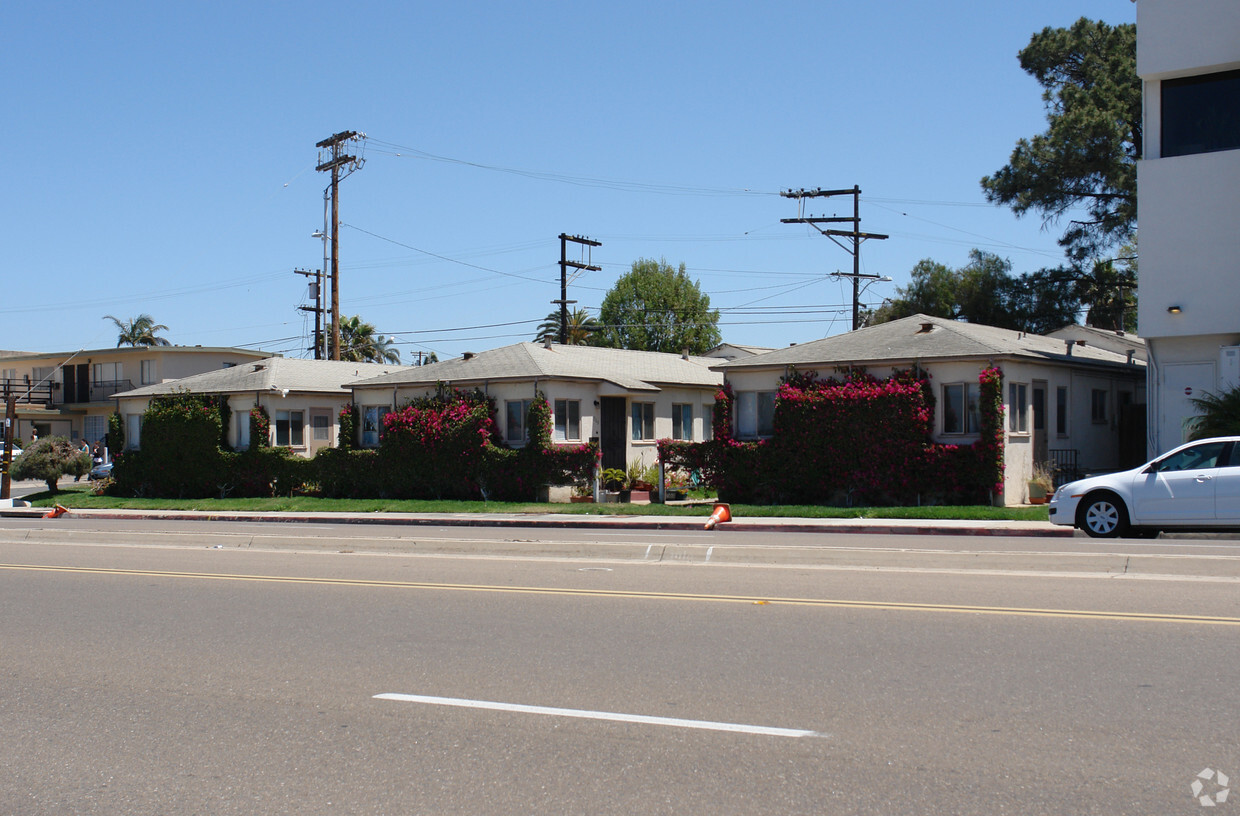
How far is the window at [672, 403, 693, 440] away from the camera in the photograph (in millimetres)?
37562

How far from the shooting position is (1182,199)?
25.0 metres

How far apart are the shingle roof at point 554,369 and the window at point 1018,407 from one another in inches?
447

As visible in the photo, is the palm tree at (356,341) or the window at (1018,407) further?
the palm tree at (356,341)

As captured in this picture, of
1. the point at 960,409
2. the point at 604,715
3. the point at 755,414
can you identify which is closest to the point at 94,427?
the point at 755,414

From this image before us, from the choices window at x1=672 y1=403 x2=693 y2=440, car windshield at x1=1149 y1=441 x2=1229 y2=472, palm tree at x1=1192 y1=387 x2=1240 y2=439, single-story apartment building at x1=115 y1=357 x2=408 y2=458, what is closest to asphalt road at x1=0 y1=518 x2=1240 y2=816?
car windshield at x1=1149 y1=441 x2=1229 y2=472

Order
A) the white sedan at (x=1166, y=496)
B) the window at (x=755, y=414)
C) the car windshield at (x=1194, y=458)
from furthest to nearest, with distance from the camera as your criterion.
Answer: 1. the window at (x=755, y=414)
2. the car windshield at (x=1194, y=458)
3. the white sedan at (x=1166, y=496)

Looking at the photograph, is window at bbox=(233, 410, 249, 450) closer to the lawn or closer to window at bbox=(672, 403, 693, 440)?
the lawn

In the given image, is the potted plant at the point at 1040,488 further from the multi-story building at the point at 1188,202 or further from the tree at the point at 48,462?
the tree at the point at 48,462

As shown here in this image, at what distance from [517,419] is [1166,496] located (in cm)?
1922

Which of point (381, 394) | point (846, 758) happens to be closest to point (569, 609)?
point (846, 758)

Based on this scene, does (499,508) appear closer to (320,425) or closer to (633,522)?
(633,522)

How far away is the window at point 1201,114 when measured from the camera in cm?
2481

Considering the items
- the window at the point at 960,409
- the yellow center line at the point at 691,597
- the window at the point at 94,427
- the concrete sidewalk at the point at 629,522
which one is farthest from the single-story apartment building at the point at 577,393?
the window at the point at 94,427

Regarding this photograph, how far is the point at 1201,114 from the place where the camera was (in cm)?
2522
